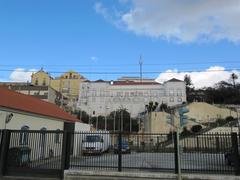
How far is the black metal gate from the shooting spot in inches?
647

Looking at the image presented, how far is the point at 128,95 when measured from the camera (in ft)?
397

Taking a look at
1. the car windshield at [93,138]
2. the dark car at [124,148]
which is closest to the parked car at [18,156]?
the car windshield at [93,138]

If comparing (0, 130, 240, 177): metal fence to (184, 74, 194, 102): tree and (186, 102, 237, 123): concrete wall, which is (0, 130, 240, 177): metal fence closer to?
(186, 102, 237, 123): concrete wall

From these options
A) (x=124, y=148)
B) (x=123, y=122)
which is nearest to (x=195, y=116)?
(x=123, y=122)

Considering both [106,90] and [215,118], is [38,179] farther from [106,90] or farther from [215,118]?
[106,90]

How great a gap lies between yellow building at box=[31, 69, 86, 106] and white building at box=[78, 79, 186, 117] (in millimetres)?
11566

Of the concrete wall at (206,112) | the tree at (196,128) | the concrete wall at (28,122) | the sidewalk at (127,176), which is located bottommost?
the sidewalk at (127,176)

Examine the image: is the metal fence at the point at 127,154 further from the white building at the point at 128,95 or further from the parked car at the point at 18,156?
the white building at the point at 128,95

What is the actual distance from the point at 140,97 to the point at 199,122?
137 feet

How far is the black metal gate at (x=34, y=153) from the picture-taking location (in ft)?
53.9

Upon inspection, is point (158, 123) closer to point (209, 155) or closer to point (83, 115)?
point (83, 115)

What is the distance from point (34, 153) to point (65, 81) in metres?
121

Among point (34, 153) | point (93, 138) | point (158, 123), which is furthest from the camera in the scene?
point (158, 123)

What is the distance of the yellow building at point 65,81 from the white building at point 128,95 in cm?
1157
